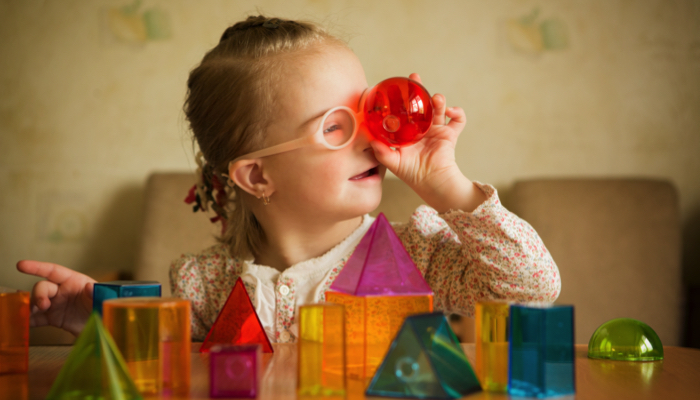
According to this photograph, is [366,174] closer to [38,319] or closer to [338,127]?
[338,127]

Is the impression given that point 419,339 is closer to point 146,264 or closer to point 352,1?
point 146,264

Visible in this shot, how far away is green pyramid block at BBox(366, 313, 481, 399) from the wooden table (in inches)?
0.7

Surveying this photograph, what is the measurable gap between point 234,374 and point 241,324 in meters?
0.17

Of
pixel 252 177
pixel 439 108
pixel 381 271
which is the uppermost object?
pixel 439 108

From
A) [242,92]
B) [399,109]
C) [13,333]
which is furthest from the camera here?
[242,92]

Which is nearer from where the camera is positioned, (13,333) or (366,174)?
(13,333)

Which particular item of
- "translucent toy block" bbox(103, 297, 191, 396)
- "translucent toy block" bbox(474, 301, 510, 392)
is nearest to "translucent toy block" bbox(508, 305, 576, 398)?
"translucent toy block" bbox(474, 301, 510, 392)

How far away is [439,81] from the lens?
195cm

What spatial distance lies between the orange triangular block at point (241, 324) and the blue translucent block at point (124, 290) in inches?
3.2

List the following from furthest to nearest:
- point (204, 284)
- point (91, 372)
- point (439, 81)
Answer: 1. point (439, 81)
2. point (204, 284)
3. point (91, 372)

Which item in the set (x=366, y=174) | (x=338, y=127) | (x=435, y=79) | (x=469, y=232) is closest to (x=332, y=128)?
(x=338, y=127)

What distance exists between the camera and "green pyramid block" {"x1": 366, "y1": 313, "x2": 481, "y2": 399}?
0.39 meters

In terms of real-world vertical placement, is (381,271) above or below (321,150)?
below

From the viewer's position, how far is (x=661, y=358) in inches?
21.8
